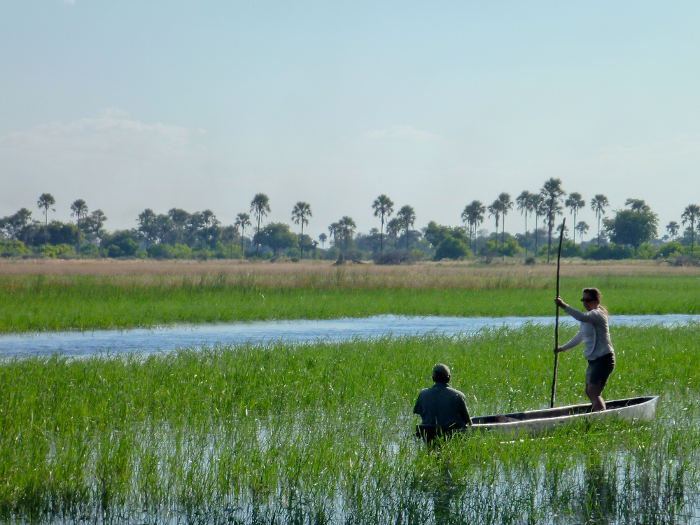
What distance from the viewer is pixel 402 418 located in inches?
465

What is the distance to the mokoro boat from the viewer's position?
31.2 ft

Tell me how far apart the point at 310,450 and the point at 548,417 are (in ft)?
11.9

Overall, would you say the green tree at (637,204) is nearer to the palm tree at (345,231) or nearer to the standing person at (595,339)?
the palm tree at (345,231)

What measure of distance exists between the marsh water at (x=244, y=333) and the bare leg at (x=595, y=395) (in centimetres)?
1014

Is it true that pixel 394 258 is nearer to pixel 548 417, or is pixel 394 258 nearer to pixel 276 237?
pixel 276 237

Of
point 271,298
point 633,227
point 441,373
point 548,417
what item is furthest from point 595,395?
point 633,227

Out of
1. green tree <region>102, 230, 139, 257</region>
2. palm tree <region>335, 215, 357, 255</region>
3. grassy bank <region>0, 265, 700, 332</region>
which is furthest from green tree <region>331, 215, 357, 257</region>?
grassy bank <region>0, 265, 700, 332</region>

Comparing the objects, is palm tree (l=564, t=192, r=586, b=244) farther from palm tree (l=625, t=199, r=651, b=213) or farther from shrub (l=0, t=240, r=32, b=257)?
shrub (l=0, t=240, r=32, b=257)

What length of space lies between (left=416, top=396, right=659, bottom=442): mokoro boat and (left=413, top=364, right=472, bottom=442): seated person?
0.04 metres

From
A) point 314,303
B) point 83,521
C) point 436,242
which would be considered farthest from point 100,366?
point 436,242

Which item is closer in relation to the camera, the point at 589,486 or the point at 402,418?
the point at 589,486

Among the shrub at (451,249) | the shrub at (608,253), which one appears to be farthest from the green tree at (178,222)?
the shrub at (608,253)

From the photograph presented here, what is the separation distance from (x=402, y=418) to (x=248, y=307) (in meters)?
20.3

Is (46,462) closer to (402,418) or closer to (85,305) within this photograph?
(402,418)
